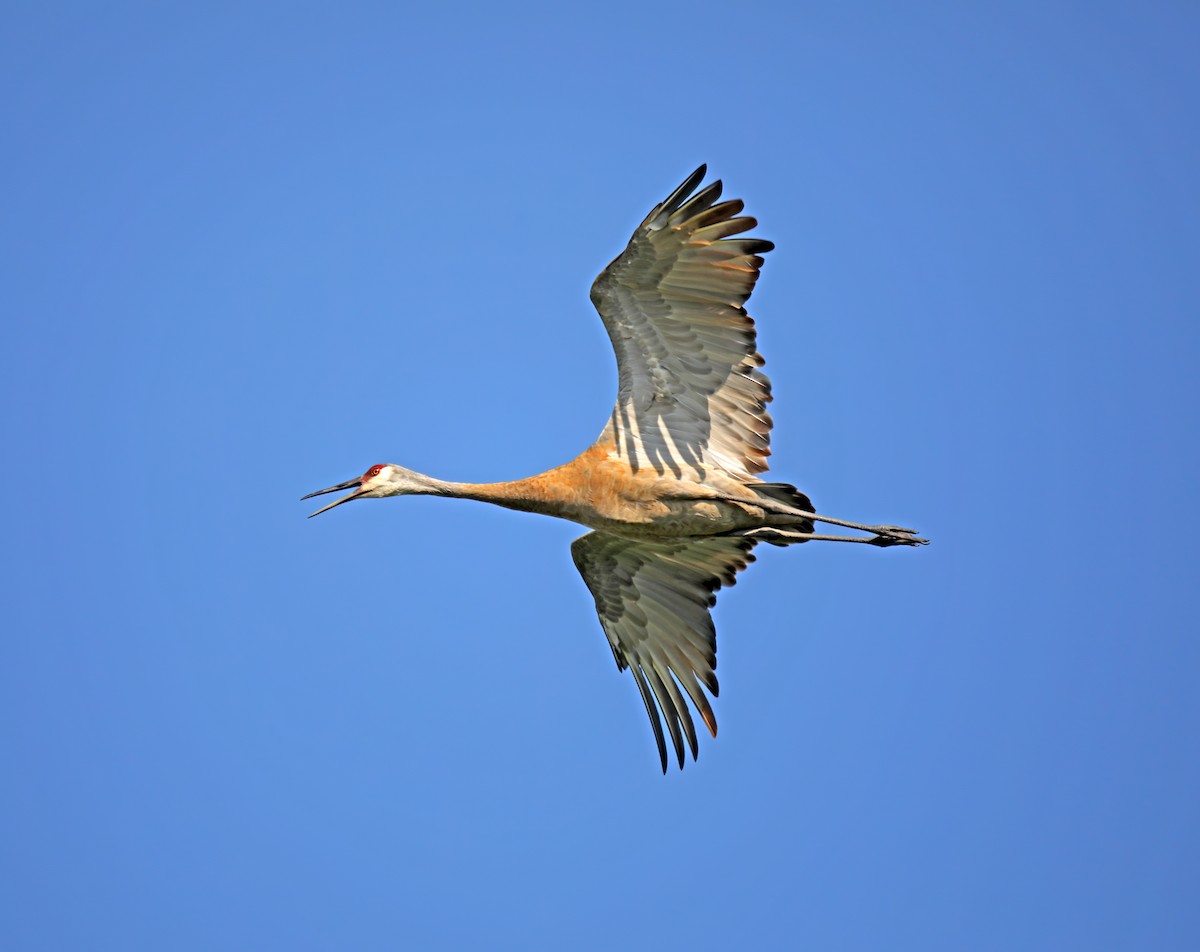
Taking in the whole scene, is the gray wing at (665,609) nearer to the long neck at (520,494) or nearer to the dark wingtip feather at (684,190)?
the long neck at (520,494)

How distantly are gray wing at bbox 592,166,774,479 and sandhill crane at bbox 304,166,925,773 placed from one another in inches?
0.4

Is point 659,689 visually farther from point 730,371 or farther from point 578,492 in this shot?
point 730,371

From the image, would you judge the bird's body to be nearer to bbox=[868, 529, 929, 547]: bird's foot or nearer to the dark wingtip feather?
bbox=[868, 529, 929, 547]: bird's foot

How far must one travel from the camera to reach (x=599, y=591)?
48.1ft

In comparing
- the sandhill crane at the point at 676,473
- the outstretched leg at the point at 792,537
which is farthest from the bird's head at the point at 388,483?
the outstretched leg at the point at 792,537

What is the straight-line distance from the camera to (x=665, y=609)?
14.4m

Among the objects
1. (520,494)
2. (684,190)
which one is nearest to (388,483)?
(520,494)

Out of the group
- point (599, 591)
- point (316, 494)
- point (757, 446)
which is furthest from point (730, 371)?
point (316, 494)

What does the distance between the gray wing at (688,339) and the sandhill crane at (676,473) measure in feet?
0.04

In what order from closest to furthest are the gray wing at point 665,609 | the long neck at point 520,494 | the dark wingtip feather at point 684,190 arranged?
1. the dark wingtip feather at point 684,190
2. the long neck at point 520,494
3. the gray wing at point 665,609

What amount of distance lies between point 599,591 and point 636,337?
2.80 m

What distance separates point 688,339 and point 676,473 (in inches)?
46.8

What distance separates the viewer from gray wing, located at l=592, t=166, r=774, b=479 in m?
12.4

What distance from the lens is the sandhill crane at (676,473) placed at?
41.1 feet
